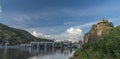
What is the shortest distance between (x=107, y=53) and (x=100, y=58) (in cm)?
326

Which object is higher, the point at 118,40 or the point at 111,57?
the point at 118,40

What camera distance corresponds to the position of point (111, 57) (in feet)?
255

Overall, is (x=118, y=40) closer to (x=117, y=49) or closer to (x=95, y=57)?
(x=117, y=49)

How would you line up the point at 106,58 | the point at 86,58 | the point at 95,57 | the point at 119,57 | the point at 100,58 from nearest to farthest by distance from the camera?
the point at 119,57 < the point at 106,58 < the point at 100,58 < the point at 95,57 < the point at 86,58

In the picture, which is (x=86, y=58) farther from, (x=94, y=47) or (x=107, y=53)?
(x=107, y=53)

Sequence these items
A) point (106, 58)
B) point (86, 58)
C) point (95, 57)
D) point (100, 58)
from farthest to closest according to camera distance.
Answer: point (86, 58) < point (95, 57) < point (100, 58) < point (106, 58)

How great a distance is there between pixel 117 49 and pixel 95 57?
1445 cm

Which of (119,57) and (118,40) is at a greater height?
(118,40)

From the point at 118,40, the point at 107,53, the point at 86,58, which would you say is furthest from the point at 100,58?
→ the point at 86,58

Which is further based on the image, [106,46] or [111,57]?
[106,46]

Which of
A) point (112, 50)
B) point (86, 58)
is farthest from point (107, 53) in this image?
point (86, 58)

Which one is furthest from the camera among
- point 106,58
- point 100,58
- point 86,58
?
point 86,58

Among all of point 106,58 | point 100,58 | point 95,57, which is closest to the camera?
point 106,58

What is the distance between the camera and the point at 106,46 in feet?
271
